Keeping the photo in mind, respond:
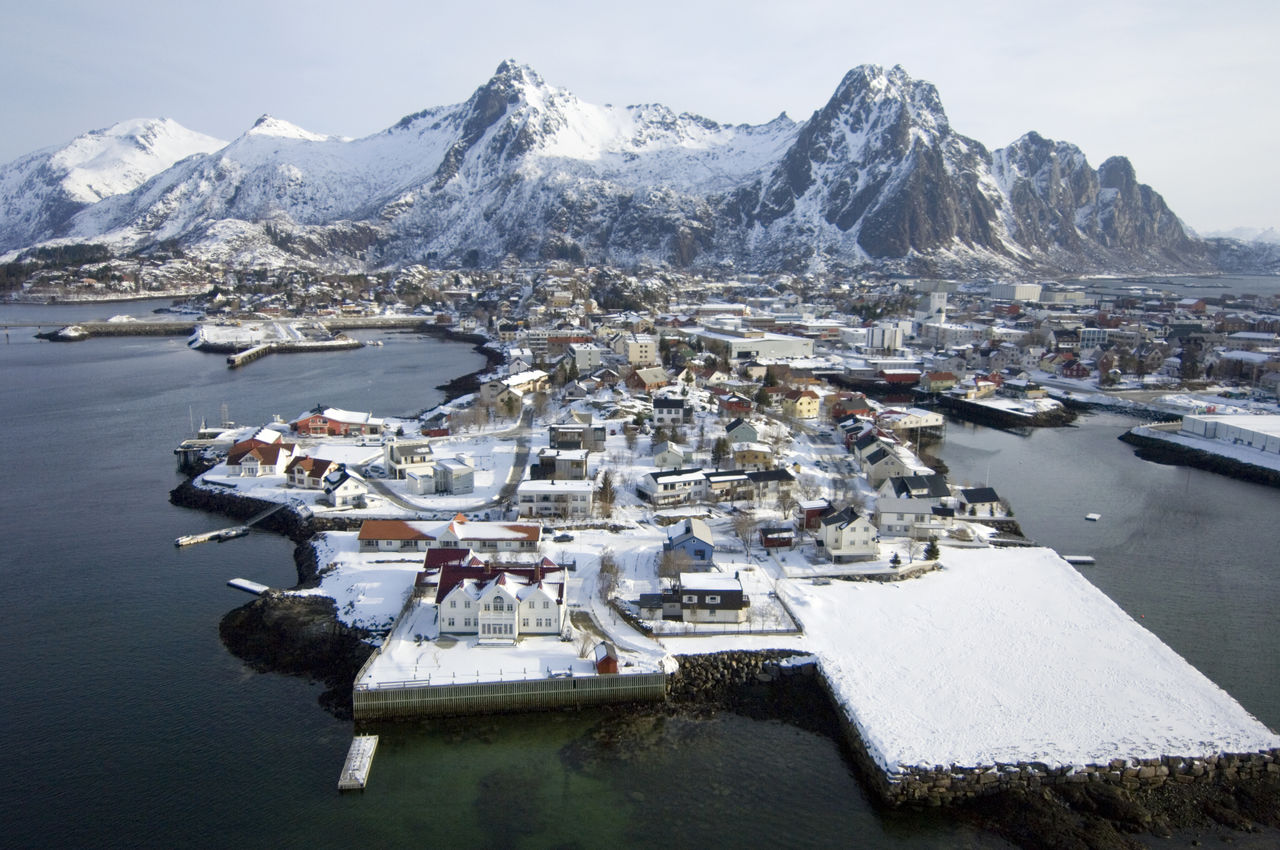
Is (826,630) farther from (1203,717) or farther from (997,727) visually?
(1203,717)

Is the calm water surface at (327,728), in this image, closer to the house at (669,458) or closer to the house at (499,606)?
the house at (499,606)

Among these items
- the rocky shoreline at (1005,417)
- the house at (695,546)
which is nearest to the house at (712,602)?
the house at (695,546)

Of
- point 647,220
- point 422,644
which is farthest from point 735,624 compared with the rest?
point 647,220

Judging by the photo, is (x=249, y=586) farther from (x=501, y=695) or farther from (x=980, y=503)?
(x=980, y=503)

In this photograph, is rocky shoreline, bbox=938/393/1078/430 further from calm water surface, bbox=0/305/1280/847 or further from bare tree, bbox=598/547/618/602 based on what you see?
bare tree, bbox=598/547/618/602

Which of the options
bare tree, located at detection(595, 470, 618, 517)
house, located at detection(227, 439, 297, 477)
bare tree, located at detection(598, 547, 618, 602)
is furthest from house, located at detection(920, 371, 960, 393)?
house, located at detection(227, 439, 297, 477)
